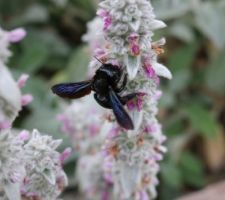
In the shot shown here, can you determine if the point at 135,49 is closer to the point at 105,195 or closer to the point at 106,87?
the point at 106,87

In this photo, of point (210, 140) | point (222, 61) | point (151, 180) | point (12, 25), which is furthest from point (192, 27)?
point (151, 180)

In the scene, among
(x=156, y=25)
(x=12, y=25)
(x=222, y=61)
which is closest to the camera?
(x=156, y=25)

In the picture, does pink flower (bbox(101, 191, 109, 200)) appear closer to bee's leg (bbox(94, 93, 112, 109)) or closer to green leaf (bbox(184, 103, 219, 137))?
bee's leg (bbox(94, 93, 112, 109))

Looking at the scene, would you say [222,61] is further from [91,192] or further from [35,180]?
[35,180]

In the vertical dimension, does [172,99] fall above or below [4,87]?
above

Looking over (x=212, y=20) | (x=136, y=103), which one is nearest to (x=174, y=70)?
(x=212, y=20)

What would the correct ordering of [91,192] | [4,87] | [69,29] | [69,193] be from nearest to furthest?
[4,87], [91,192], [69,193], [69,29]

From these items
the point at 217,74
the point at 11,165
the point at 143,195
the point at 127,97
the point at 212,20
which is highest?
the point at 212,20

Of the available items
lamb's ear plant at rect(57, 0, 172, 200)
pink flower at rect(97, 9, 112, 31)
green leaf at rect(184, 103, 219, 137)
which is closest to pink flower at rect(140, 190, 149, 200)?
lamb's ear plant at rect(57, 0, 172, 200)
